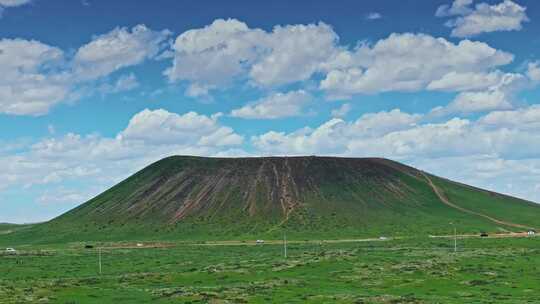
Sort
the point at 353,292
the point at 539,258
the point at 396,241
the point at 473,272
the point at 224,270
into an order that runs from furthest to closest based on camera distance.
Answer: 1. the point at 396,241
2. the point at 539,258
3. the point at 224,270
4. the point at 473,272
5. the point at 353,292

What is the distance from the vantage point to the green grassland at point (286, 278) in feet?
274

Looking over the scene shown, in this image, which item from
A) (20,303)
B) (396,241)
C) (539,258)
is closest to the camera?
(20,303)

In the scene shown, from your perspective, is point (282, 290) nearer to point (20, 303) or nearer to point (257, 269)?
point (257, 269)

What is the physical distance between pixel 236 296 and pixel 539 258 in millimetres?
68660

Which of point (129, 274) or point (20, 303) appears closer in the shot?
point (20, 303)

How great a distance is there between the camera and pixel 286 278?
10400cm

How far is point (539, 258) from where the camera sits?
411 ft

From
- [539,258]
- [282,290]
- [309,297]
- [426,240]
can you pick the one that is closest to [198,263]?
[282,290]

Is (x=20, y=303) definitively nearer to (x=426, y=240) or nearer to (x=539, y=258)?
(x=539, y=258)

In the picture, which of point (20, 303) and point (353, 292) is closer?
point (20, 303)

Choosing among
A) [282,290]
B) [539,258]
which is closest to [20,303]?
[282,290]

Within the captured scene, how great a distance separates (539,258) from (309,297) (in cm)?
6249

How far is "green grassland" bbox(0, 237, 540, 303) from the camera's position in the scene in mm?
83625

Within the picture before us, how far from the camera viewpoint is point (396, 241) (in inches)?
7357
